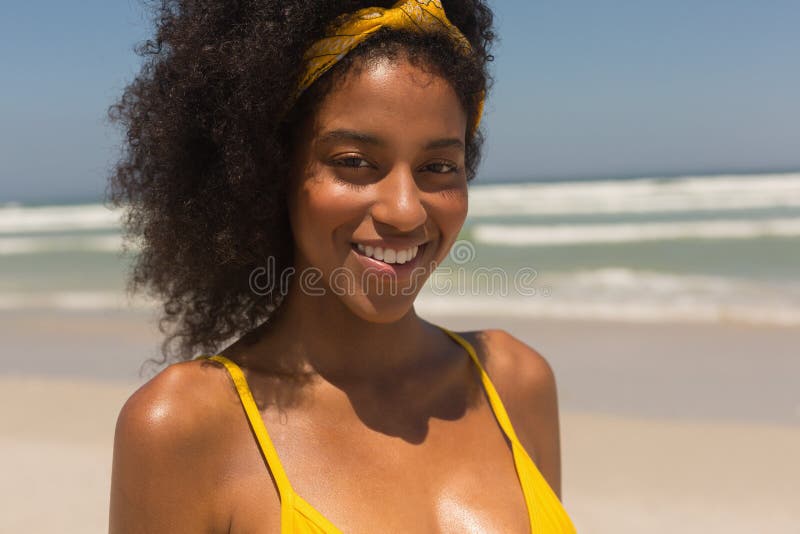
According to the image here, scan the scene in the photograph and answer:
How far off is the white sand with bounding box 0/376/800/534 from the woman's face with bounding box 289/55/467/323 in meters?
3.24

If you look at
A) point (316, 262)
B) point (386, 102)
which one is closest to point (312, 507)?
point (316, 262)

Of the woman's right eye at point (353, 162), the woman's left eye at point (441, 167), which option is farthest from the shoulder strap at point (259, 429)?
the woman's left eye at point (441, 167)

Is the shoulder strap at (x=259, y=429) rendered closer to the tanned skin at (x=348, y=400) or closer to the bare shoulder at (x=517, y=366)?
the tanned skin at (x=348, y=400)

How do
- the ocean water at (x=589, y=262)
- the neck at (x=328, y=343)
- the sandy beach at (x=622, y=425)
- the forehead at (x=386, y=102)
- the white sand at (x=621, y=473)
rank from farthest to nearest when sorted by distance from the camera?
the ocean water at (x=589, y=262) → the sandy beach at (x=622, y=425) → the white sand at (x=621, y=473) → the neck at (x=328, y=343) → the forehead at (x=386, y=102)

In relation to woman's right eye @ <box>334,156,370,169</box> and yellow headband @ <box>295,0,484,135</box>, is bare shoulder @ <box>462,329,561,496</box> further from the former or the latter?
yellow headband @ <box>295,0,484,135</box>

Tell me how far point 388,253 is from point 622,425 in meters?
4.43

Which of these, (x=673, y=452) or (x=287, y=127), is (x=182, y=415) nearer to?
(x=287, y=127)

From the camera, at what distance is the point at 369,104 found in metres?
1.75

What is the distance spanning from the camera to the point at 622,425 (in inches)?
225

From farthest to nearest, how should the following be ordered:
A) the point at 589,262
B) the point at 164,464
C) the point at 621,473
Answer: the point at 589,262 < the point at 621,473 < the point at 164,464

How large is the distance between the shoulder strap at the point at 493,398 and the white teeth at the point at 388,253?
50cm

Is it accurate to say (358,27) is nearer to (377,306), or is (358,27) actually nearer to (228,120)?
(228,120)

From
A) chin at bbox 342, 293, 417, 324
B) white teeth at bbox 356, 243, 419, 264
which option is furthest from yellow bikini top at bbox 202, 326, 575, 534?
white teeth at bbox 356, 243, 419, 264

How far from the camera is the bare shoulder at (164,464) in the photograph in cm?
165
